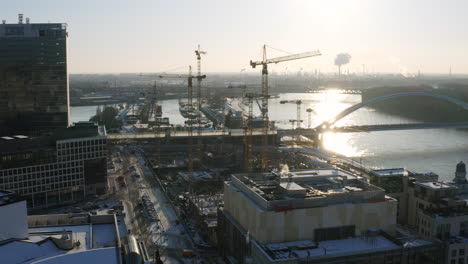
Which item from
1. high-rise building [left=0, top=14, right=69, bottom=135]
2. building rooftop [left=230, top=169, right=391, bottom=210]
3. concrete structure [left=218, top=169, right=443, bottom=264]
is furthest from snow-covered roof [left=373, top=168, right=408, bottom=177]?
high-rise building [left=0, top=14, right=69, bottom=135]

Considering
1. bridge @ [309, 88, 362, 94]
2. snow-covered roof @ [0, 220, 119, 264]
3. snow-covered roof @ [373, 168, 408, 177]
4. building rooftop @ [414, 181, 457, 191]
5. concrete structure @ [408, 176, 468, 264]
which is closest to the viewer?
snow-covered roof @ [0, 220, 119, 264]

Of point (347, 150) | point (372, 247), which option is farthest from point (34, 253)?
point (347, 150)

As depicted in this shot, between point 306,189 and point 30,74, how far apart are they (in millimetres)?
11197

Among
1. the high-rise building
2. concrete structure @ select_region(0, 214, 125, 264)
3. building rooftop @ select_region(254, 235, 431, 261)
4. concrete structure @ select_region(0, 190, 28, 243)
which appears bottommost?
building rooftop @ select_region(254, 235, 431, 261)

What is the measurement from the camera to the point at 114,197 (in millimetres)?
12102

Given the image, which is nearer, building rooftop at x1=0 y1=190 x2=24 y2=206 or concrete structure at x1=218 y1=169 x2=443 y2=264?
building rooftop at x1=0 y1=190 x2=24 y2=206

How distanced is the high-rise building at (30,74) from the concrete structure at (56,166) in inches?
145

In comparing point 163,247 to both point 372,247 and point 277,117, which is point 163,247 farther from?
point 277,117

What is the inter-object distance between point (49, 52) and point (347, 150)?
12504mm

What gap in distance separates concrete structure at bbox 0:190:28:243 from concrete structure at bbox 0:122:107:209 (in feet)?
15.3

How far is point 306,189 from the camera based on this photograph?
783 cm

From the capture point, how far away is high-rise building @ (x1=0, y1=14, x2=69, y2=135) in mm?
15047

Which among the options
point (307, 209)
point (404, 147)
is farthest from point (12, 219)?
point (404, 147)

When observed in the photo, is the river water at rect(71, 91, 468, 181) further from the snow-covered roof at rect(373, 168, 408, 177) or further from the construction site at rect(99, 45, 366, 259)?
the snow-covered roof at rect(373, 168, 408, 177)
